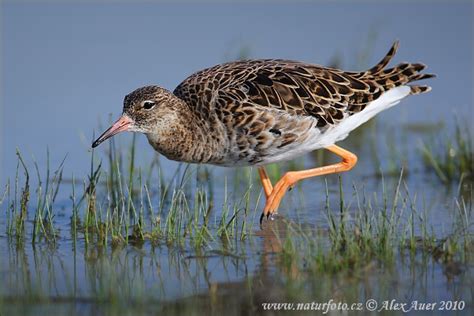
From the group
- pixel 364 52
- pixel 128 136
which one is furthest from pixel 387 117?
pixel 128 136

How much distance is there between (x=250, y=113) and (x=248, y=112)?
3 centimetres

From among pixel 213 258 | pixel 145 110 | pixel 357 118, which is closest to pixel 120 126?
pixel 145 110

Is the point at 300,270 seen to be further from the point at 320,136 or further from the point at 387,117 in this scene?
the point at 387,117

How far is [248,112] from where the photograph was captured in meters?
9.18

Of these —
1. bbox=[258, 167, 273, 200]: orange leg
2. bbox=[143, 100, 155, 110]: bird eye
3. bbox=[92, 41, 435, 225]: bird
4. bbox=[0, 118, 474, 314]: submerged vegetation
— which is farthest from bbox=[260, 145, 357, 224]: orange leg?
bbox=[143, 100, 155, 110]: bird eye

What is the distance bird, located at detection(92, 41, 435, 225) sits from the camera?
9.22 meters

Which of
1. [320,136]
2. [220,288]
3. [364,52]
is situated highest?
[364,52]

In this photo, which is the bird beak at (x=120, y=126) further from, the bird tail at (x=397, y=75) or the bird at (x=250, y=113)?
the bird tail at (x=397, y=75)

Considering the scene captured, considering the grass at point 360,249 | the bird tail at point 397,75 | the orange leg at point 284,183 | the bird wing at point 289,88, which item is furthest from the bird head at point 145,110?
the bird tail at point 397,75

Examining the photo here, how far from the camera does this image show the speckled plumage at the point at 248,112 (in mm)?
9234

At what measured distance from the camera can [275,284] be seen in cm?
720

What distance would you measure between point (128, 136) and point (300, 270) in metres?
6.72

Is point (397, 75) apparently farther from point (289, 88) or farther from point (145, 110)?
point (145, 110)

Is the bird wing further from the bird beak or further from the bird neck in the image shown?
the bird beak
